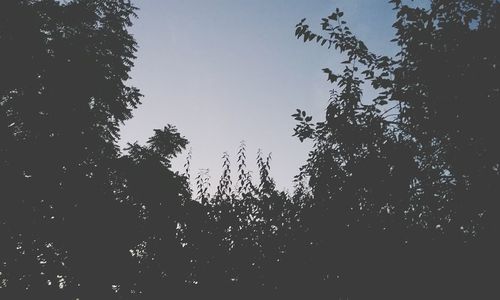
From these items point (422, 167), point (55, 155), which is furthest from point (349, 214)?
point (55, 155)

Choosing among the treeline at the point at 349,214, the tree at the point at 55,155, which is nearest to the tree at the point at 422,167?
the treeline at the point at 349,214

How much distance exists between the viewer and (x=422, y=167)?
5855mm

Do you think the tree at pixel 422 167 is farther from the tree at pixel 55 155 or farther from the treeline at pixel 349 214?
the tree at pixel 55 155

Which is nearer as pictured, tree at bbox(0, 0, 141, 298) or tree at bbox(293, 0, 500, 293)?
tree at bbox(293, 0, 500, 293)

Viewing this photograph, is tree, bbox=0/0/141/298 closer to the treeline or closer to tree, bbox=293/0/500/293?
the treeline

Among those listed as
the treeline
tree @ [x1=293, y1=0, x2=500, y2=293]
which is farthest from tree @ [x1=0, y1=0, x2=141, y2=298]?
tree @ [x1=293, y1=0, x2=500, y2=293]

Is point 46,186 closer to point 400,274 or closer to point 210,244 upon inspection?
point 210,244

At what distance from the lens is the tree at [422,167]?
15.1 feet

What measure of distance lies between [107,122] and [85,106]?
1.77 meters

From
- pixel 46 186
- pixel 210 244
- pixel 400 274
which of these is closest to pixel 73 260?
pixel 46 186

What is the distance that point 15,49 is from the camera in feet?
42.0

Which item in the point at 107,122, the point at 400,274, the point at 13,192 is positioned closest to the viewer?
the point at 400,274

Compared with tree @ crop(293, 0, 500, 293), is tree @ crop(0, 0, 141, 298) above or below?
above

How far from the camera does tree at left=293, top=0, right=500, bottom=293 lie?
15.1 feet
